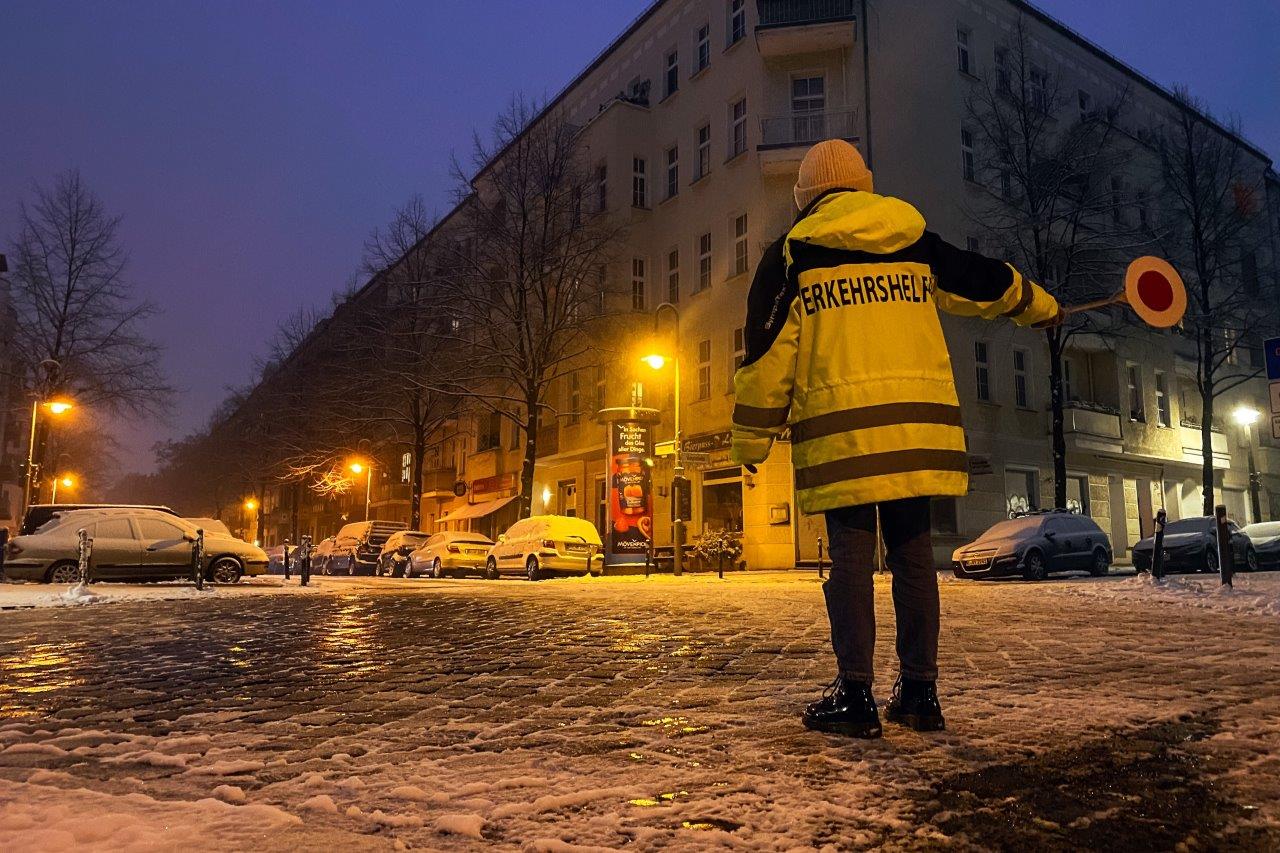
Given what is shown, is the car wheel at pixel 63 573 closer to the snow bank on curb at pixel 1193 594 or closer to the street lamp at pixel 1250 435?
the snow bank on curb at pixel 1193 594

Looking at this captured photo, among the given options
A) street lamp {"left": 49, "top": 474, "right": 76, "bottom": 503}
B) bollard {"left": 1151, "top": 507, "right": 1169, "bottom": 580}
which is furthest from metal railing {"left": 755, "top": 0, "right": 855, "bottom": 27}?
street lamp {"left": 49, "top": 474, "right": 76, "bottom": 503}

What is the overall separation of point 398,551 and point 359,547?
14.3 feet

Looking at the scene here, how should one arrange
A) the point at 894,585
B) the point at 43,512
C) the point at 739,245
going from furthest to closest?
the point at 739,245 < the point at 43,512 < the point at 894,585

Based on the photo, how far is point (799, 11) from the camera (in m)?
26.1

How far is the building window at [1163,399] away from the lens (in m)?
32.7

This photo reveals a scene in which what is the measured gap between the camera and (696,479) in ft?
93.9

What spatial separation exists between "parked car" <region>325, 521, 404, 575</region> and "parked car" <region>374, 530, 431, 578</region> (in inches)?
70.9

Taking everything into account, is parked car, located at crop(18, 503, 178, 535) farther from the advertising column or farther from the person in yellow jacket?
the person in yellow jacket

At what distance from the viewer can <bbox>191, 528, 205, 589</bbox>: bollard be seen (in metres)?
15.1

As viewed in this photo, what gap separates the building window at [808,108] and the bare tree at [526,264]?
20.7 ft

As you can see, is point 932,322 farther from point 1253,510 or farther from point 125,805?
point 1253,510

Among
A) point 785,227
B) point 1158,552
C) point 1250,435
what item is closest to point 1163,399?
point 1250,435

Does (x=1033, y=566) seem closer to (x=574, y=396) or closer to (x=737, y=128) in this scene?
(x=737, y=128)

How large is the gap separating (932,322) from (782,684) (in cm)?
→ 167
